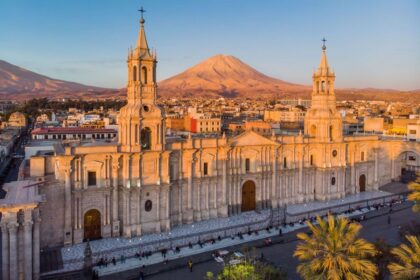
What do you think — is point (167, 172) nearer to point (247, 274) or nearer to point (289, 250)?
point (289, 250)

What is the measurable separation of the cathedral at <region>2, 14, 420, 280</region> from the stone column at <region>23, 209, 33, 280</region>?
236mm

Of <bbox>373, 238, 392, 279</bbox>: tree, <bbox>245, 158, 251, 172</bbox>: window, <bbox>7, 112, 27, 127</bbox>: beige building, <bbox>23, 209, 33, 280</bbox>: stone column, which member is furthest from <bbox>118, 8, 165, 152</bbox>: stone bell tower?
<bbox>7, 112, 27, 127</bbox>: beige building

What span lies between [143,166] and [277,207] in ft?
48.5

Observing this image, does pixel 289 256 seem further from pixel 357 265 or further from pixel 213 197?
pixel 357 265

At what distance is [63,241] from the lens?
92.1 ft

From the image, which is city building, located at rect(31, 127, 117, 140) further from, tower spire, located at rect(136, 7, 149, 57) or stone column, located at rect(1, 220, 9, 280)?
stone column, located at rect(1, 220, 9, 280)

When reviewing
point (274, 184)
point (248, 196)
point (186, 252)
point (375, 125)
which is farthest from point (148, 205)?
point (375, 125)

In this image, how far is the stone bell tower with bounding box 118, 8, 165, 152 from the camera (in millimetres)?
29656

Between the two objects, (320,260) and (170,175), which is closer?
(320,260)

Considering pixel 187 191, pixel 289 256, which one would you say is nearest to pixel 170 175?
pixel 187 191

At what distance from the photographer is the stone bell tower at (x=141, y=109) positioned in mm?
29656

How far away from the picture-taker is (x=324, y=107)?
40.8 meters

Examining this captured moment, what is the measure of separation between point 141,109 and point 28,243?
504 inches

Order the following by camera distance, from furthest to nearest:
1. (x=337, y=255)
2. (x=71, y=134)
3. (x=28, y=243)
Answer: (x=71, y=134), (x=28, y=243), (x=337, y=255)
